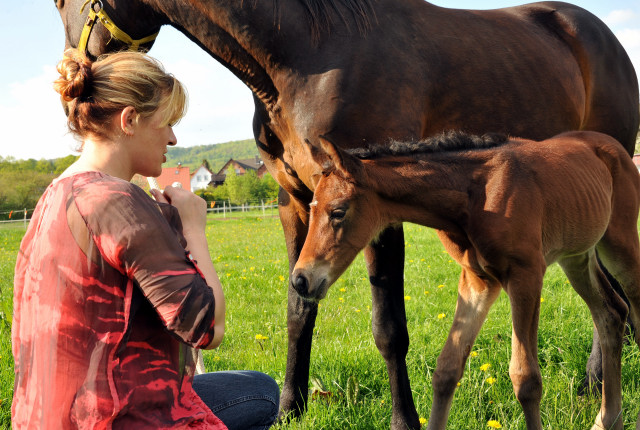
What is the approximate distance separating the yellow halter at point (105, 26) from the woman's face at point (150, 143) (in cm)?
148

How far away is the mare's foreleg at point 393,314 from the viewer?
3.21 metres

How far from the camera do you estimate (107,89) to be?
1694mm

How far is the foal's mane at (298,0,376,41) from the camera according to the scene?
2.89 metres

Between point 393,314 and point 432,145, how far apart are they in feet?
3.66

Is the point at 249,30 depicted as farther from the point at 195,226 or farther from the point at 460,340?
the point at 460,340

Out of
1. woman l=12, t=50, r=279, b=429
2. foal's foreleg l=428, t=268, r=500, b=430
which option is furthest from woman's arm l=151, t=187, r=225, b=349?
foal's foreleg l=428, t=268, r=500, b=430

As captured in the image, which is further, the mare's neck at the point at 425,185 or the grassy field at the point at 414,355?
the grassy field at the point at 414,355

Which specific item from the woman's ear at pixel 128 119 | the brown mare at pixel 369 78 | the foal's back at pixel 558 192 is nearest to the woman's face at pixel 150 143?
the woman's ear at pixel 128 119

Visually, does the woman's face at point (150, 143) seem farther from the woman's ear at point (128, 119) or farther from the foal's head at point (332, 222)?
the foal's head at point (332, 222)

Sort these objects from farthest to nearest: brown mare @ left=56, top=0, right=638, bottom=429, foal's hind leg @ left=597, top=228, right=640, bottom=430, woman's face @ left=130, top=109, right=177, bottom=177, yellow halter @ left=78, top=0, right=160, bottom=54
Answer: foal's hind leg @ left=597, top=228, right=640, bottom=430 → yellow halter @ left=78, top=0, right=160, bottom=54 → brown mare @ left=56, top=0, right=638, bottom=429 → woman's face @ left=130, top=109, right=177, bottom=177

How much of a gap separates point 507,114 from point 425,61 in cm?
65

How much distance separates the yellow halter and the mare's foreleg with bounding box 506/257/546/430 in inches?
91.8

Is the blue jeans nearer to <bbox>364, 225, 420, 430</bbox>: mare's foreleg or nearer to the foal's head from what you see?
the foal's head

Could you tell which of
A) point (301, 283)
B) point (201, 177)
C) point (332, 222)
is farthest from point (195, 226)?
point (201, 177)
